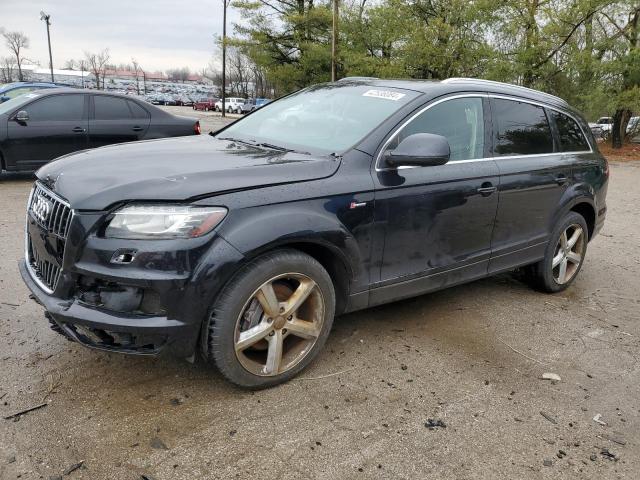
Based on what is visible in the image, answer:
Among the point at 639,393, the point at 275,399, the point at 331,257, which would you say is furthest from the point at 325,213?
the point at 639,393

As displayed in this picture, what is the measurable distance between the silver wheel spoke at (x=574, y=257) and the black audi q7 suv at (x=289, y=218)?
1.90 ft

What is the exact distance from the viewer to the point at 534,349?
3.81m

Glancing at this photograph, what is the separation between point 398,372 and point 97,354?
71.7 inches

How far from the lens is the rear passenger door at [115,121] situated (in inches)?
352

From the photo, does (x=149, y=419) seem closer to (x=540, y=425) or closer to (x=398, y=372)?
(x=398, y=372)

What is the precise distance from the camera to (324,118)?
3.79m

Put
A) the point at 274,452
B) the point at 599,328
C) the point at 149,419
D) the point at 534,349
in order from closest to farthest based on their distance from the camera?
1. the point at 274,452
2. the point at 149,419
3. the point at 534,349
4. the point at 599,328

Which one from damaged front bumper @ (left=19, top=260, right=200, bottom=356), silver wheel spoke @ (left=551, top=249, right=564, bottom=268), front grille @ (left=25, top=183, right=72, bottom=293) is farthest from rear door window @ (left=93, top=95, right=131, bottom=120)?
silver wheel spoke @ (left=551, top=249, right=564, bottom=268)

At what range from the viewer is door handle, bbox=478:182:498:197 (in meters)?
3.86

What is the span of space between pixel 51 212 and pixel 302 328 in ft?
4.76


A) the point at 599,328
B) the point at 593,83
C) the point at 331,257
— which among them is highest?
the point at 593,83

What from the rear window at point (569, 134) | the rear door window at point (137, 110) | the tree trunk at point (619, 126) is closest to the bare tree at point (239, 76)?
the tree trunk at point (619, 126)

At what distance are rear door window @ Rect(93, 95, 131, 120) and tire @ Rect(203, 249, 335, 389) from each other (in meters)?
7.26

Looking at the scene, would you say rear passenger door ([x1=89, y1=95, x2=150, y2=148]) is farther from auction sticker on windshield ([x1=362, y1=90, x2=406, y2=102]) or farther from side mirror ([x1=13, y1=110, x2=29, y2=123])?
auction sticker on windshield ([x1=362, y1=90, x2=406, y2=102])
